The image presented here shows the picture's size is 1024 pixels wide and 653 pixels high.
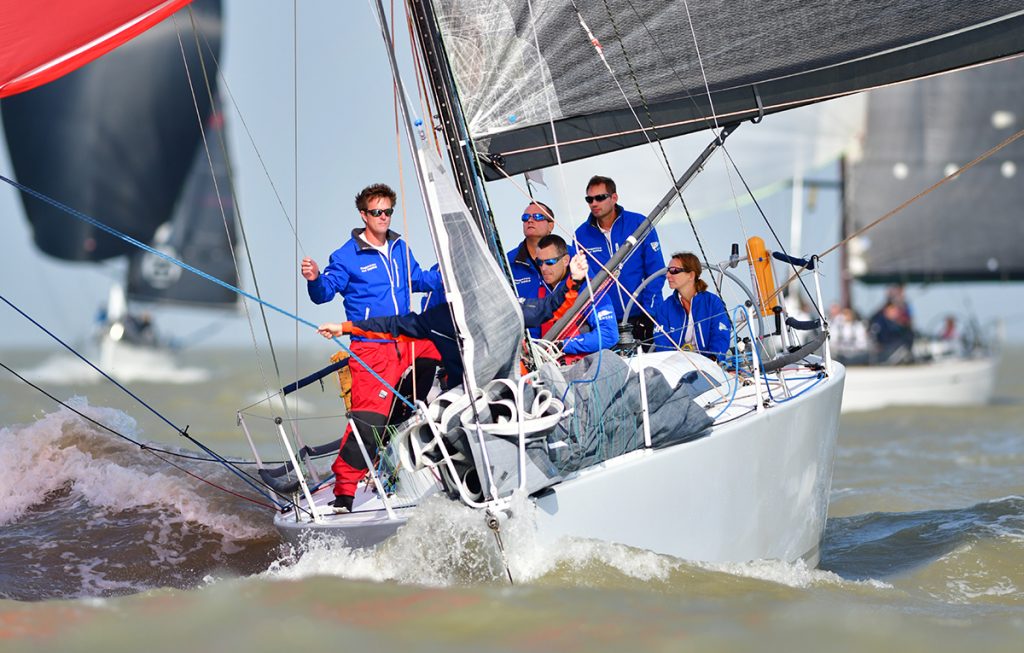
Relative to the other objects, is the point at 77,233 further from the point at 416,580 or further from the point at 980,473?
the point at 416,580

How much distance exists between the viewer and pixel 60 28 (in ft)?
14.9

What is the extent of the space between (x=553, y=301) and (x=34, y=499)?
3493 mm

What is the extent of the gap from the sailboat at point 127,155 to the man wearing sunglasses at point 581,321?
1628 cm

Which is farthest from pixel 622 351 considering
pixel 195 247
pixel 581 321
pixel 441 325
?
pixel 195 247

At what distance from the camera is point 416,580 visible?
411 centimetres

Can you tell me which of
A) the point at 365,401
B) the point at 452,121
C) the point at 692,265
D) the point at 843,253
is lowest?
the point at 843,253

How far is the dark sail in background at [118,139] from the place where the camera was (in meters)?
22.3

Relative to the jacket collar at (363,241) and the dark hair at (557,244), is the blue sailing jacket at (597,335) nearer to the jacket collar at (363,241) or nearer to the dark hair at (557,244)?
the dark hair at (557,244)

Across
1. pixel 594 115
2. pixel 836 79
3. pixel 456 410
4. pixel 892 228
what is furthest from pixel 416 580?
pixel 892 228

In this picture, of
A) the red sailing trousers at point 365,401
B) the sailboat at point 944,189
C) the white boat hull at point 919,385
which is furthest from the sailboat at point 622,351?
the sailboat at point 944,189

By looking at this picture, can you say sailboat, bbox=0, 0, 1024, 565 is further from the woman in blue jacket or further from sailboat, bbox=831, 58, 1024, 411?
sailboat, bbox=831, 58, 1024, 411

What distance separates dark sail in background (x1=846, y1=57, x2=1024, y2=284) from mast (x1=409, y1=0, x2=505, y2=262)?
50.6 ft

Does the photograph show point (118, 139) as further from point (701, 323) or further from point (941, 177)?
point (701, 323)

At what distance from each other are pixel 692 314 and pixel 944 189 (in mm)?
14669
